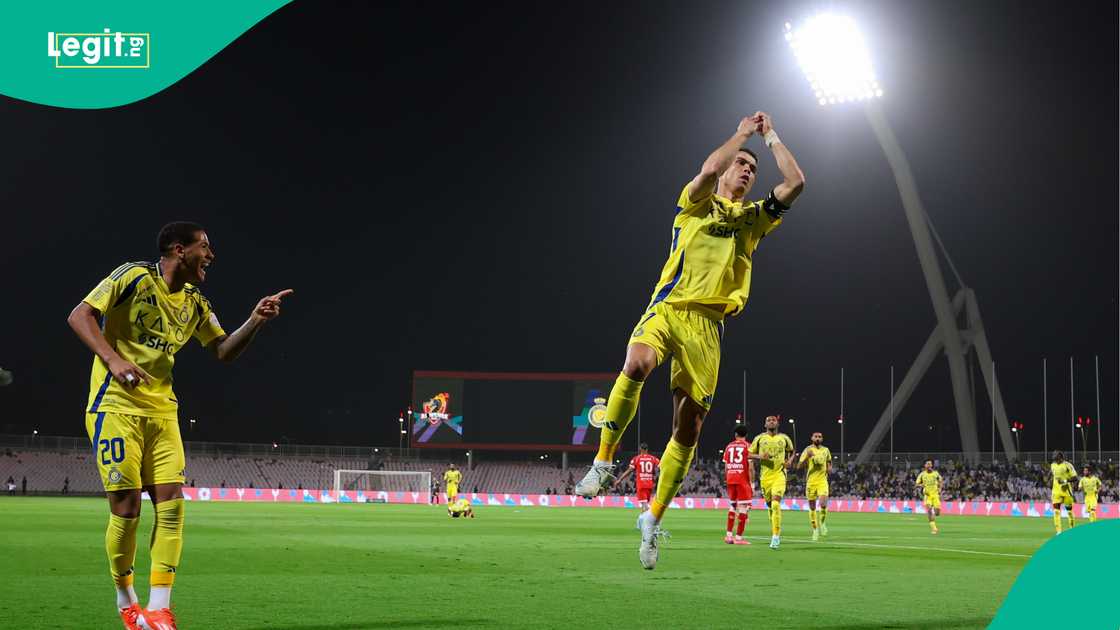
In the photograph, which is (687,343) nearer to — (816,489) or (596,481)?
(596,481)

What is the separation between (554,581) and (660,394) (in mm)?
86310

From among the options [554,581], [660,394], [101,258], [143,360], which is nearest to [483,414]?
[101,258]

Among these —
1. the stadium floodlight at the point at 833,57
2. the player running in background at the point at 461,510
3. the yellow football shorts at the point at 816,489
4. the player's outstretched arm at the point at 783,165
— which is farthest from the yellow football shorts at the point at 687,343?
the stadium floodlight at the point at 833,57

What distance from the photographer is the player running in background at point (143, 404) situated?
7168 millimetres

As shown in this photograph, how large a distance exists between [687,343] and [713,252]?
2.40 ft

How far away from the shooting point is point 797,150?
53.2 m

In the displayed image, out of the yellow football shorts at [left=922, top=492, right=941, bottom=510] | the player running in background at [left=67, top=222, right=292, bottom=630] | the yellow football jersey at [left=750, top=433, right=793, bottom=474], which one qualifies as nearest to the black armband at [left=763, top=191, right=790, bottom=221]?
the player running in background at [left=67, top=222, right=292, bottom=630]

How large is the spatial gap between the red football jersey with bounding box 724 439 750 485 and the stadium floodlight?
64.5 feet

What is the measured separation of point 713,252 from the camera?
26.9 ft

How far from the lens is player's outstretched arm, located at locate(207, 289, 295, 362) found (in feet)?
26.7

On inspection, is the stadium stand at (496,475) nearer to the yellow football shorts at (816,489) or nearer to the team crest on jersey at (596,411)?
the team crest on jersey at (596,411)

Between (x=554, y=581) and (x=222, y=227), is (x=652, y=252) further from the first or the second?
(x=554, y=581)

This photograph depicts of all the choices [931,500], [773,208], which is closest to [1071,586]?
[773,208]

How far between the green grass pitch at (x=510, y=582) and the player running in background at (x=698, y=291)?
4.52ft
